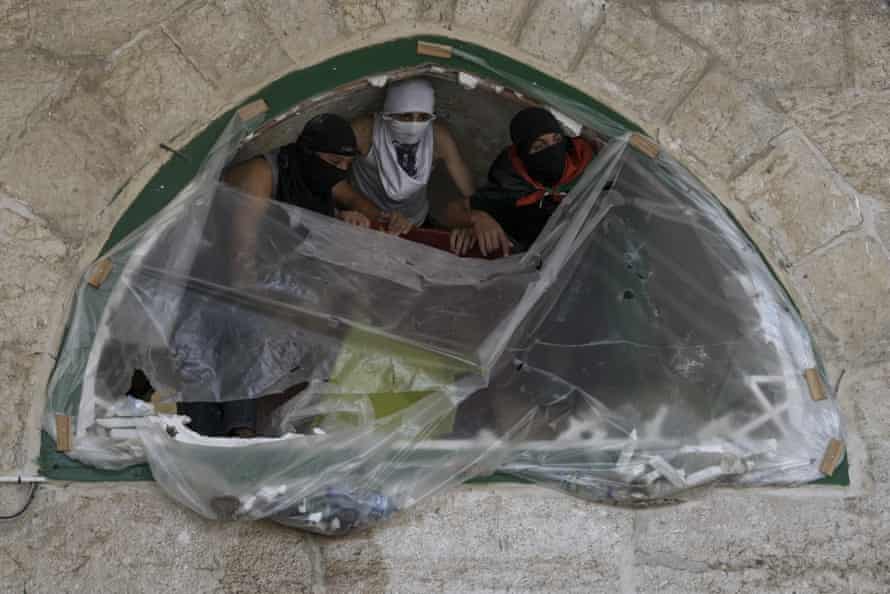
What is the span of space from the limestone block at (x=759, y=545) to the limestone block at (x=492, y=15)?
1.33 meters

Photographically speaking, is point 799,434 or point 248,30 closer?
point 248,30

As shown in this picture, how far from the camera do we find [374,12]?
9.74 feet

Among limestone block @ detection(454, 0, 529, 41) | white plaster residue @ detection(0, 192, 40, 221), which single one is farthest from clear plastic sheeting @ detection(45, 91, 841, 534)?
limestone block @ detection(454, 0, 529, 41)

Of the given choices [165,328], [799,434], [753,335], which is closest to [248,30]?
[165,328]

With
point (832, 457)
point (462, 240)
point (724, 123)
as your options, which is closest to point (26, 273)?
point (462, 240)

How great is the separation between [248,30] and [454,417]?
3.81ft

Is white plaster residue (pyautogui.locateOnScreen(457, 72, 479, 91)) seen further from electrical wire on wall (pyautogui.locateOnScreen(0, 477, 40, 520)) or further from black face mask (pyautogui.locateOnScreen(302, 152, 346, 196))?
electrical wire on wall (pyautogui.locateOnScreen(0, 477, 40, 520))

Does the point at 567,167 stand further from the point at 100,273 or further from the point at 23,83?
the point at 23,83

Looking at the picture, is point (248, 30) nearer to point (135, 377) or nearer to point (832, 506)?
point (135, 377)

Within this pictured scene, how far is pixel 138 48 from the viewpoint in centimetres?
285

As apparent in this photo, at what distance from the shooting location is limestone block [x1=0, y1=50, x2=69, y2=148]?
2.81 meters

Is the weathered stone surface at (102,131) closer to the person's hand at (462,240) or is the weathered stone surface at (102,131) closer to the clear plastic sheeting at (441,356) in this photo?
the clear plastic sheeting at (441,356)

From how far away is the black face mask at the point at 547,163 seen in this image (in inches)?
131

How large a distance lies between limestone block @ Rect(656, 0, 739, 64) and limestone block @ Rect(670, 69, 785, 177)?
6 centimetres
